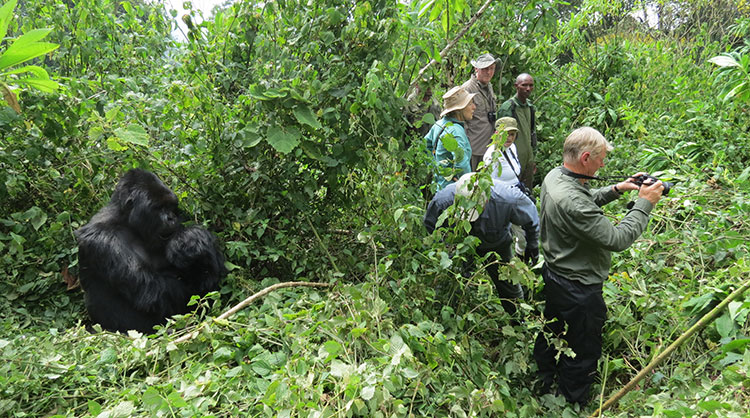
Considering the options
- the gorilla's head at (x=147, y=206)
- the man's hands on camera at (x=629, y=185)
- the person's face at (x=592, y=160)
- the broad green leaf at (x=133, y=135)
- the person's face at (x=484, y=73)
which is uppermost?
the broad green leaf at (x=133, y=135)

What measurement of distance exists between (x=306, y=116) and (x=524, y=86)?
10.4ft

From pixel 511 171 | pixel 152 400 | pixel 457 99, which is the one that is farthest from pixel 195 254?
pixel 511 171

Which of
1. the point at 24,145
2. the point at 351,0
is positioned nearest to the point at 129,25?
the point at 24,145

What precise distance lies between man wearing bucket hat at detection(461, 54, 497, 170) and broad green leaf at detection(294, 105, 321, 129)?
2701 millimetres

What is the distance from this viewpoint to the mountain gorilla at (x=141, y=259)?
2885mm

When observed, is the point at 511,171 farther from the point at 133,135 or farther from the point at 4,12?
the point at 4,12

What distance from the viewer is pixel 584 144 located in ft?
8.52

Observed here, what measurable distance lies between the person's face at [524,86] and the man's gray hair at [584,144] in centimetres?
267

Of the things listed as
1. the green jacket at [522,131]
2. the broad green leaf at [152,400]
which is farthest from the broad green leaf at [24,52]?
the green jacket at [522,131]

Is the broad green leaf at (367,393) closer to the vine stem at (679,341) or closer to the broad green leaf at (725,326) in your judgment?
the vine stem at (679,341)

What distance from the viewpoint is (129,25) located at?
198 inches

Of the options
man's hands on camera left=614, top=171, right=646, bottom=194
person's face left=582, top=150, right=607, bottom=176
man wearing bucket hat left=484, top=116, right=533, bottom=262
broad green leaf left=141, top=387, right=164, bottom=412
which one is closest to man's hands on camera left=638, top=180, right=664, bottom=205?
man's hands on camera left=614, top=171, right=646, bottom=194

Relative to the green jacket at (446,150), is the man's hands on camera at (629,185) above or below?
below

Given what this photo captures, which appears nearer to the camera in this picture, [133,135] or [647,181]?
[647,181]
